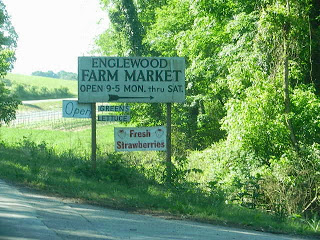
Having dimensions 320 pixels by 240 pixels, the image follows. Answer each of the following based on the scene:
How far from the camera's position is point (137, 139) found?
40.9 feet

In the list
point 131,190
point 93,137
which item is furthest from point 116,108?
point 131,190

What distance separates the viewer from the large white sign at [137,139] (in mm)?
12453

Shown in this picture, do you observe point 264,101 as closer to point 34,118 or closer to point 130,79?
point 130,79

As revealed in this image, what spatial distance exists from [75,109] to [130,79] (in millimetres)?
1637

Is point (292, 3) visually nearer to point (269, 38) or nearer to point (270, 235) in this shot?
point (269, 38)

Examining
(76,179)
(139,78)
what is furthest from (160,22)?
(76,179)

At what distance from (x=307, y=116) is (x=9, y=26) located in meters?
Result: 48.5

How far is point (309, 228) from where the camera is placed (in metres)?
8.73

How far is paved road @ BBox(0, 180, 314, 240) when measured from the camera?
664 cm

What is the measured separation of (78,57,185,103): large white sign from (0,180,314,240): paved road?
13.3 feet

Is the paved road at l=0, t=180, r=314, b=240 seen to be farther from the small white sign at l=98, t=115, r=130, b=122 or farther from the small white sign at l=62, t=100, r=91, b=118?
the small white sign at l=98, t=115, r=130, b=122

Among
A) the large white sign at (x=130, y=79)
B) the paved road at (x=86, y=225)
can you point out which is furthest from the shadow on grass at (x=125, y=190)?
the large white sign at (x=130, y=79)

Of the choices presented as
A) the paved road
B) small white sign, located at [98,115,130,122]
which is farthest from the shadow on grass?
small white sign, located at [98,115,130,122]

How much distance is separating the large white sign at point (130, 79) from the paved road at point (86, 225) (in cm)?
404
